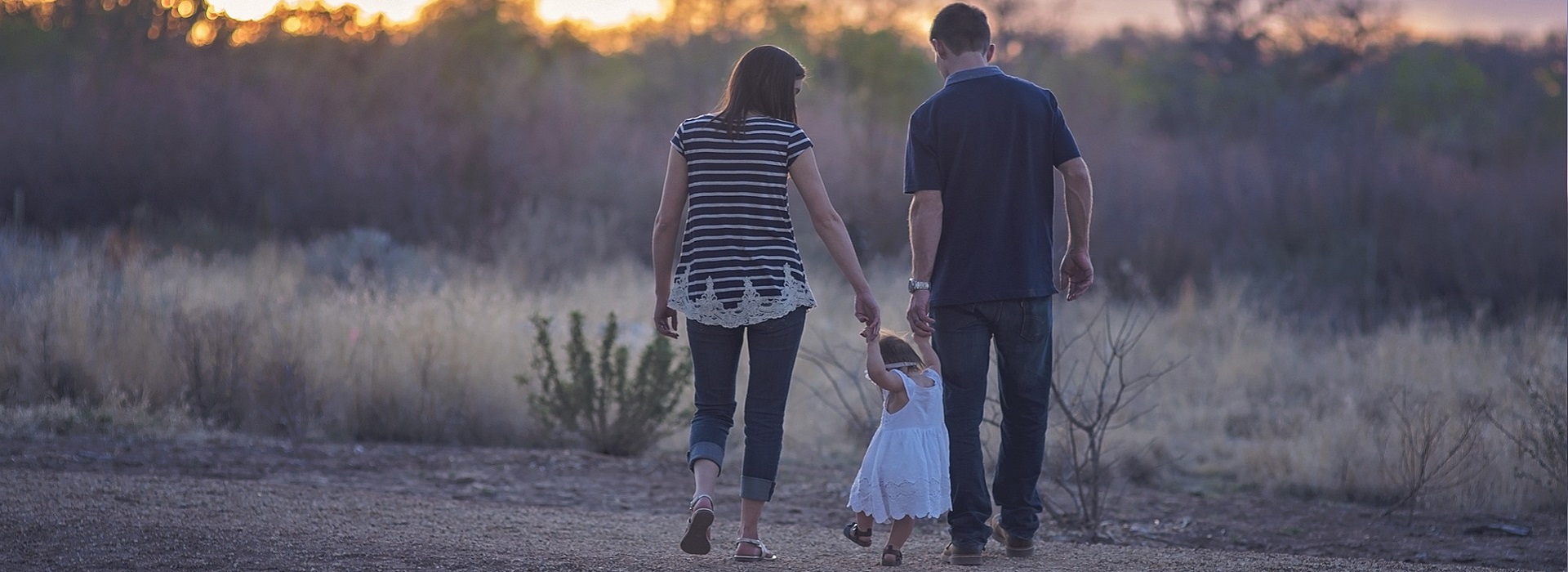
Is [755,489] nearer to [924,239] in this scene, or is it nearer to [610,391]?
[924,239]

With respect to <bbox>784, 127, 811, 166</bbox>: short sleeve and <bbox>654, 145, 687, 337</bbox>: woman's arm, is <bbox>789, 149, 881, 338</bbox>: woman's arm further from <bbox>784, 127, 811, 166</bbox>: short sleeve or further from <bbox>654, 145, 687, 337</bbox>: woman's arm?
<bbox>654, 145, 687, 337</bbox>: woman's arm

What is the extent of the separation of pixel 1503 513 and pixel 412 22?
2183 cm

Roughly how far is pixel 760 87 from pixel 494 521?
6.99 feet

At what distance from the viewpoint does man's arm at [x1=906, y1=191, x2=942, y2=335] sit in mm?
4398

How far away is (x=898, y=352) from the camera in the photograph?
4445 mm

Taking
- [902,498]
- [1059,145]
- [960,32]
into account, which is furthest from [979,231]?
[902,498]

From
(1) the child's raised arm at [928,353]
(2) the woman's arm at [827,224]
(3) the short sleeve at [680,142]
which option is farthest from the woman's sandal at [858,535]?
(3) the short sleeve at [680,142]

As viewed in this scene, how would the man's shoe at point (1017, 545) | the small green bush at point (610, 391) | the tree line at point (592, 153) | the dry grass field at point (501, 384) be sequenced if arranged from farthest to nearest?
the tree line at point (592, 153)
the small green bush at point (610, 391)
the dry grass field at point (501, 384)
the man's shoe at point (1017, 545)

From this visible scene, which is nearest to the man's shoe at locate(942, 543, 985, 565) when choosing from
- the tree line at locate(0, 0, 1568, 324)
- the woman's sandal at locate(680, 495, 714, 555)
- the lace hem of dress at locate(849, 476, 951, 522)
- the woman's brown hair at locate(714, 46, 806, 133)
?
the lace hem of dress at locate(849, 476, 951, 522)

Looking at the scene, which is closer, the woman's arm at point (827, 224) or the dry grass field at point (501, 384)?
the woman's arm at point (827, 224)

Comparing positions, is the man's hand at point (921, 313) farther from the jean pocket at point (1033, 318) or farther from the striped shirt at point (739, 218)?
the striped shirt at point (739, 218)

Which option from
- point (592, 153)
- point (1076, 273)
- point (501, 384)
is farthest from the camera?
point (592, 153)

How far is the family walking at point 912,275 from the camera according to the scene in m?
4.25

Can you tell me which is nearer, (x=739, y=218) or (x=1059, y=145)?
(x=739, y=218)
